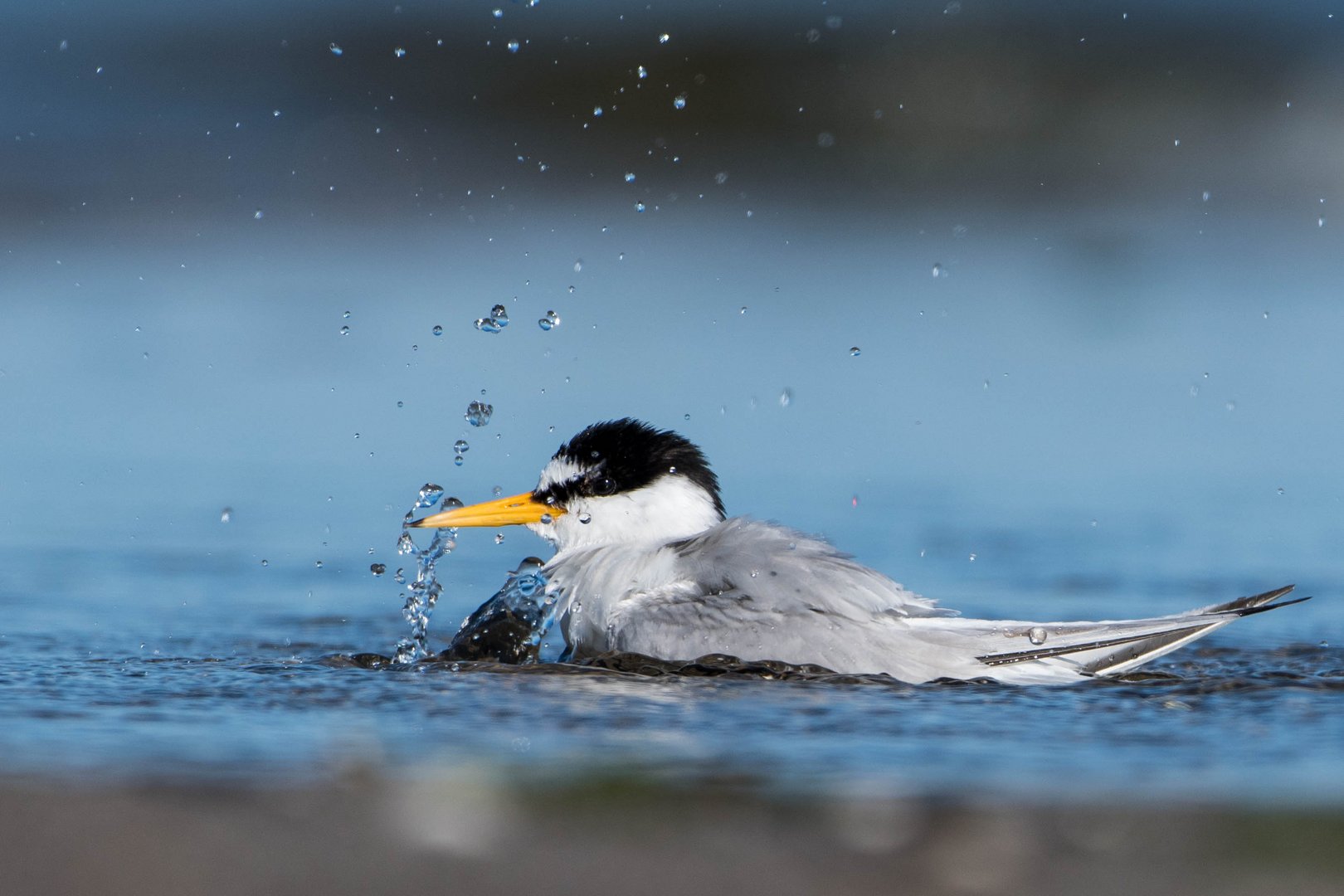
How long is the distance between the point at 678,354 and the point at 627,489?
4.96 meters

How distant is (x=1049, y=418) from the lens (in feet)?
37.2

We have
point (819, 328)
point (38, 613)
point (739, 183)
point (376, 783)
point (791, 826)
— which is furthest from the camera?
point (739, 183)

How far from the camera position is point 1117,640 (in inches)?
247

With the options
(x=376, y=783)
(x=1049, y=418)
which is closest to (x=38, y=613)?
(x=376, y=783)

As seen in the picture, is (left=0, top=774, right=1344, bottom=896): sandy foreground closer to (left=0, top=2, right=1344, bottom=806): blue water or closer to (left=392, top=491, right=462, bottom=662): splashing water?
(left=0, top=2, right=1344, bottom=806): blue water

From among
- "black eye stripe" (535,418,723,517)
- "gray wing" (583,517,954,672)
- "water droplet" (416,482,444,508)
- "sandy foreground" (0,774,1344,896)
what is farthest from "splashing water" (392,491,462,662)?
"sandy foreground" (0,774,1344,896)

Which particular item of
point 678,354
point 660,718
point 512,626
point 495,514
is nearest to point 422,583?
point 495,514

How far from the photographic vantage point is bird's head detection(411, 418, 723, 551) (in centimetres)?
741

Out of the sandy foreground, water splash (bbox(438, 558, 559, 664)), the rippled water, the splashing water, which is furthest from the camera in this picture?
the splashing water

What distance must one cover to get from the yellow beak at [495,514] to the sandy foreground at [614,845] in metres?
2.90

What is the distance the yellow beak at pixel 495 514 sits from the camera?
7.32 metres

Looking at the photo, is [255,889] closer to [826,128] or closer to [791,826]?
[791,826]

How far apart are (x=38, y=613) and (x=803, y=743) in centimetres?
376

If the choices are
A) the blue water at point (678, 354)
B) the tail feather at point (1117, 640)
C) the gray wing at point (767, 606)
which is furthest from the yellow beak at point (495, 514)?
the tail feather at point (1117, 640)
